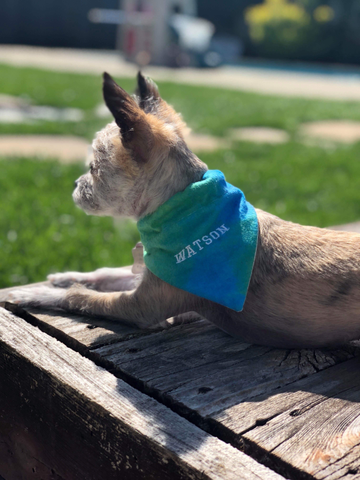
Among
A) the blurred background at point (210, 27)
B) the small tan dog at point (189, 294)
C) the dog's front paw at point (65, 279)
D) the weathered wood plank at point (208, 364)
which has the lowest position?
the dog's front paw at point (65, 279)

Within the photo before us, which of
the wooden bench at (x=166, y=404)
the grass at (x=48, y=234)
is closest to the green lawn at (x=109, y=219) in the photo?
the grass at (x=48, y=234)

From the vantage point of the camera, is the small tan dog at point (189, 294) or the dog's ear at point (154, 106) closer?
the small tan dog at point (189, 294)

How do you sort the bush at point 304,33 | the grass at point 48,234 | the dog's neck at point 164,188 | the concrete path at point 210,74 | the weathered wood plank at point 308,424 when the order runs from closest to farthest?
the weathered wood plank at point 308,424, the dog's neck at point 164,188, the grass at point 48,234, the concrete path at point 210,74, the bush at point 304,33

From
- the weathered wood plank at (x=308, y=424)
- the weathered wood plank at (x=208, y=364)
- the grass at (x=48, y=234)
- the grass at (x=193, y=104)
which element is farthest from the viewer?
the grass at (x=193, y=104)

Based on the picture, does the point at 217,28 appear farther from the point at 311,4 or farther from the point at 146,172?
the point at 146,172

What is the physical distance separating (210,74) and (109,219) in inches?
793

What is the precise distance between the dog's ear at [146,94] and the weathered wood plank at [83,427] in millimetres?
1238

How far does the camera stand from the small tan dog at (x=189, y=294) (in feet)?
8.47

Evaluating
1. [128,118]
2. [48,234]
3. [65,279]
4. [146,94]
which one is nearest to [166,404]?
[128,118]

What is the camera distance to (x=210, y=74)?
984 inches

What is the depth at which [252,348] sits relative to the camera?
2.77 metres

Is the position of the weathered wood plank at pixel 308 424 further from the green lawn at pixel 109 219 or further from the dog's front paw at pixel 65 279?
the green lawn at pixel 109 219

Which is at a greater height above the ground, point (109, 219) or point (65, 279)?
point (65, 279)

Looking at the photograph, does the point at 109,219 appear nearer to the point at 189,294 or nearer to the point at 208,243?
the point at 189,294
